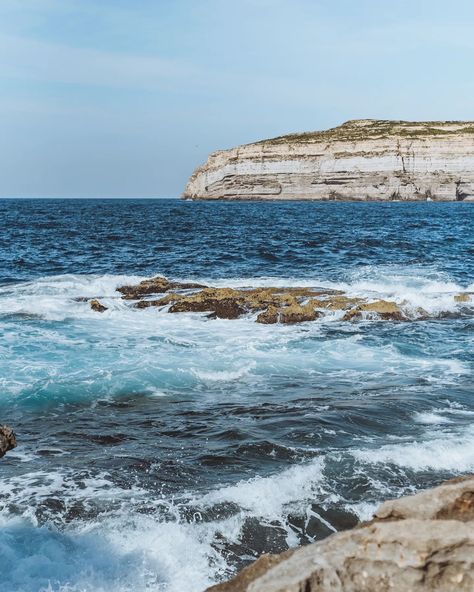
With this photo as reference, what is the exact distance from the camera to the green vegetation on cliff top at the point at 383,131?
12119 cm

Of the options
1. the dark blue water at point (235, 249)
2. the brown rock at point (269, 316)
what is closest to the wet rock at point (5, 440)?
the brown rock at point (269, 316)

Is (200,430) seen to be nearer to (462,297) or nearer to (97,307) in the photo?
(97,307)

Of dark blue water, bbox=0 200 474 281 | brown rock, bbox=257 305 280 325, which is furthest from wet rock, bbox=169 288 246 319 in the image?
dark blue water, bbox=0 200 474 281

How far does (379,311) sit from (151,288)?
881 cm

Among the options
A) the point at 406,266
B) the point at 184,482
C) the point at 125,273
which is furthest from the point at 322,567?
the point at 406,266

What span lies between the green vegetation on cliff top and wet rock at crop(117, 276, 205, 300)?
102m

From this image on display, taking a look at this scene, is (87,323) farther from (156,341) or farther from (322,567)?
(322,567)

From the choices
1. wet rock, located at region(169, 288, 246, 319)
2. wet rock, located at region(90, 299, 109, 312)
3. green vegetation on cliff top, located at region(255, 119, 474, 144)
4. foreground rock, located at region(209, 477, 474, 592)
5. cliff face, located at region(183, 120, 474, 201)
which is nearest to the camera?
foreground rock, located at region(209, 477, 474, 592)

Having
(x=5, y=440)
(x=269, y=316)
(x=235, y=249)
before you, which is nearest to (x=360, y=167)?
(x=235, y=249)

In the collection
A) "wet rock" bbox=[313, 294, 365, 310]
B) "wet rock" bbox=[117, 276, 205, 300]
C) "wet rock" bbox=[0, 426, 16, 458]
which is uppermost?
"wet rock" bbox=[0, 426, 16, 458]

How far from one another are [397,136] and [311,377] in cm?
11568

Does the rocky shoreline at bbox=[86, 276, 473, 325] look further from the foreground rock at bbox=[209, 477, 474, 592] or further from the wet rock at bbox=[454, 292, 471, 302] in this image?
the foreground rock at bbox=[209, 477, 474, 592]

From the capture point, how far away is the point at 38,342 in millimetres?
16234

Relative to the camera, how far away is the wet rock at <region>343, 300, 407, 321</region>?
19562 mm
